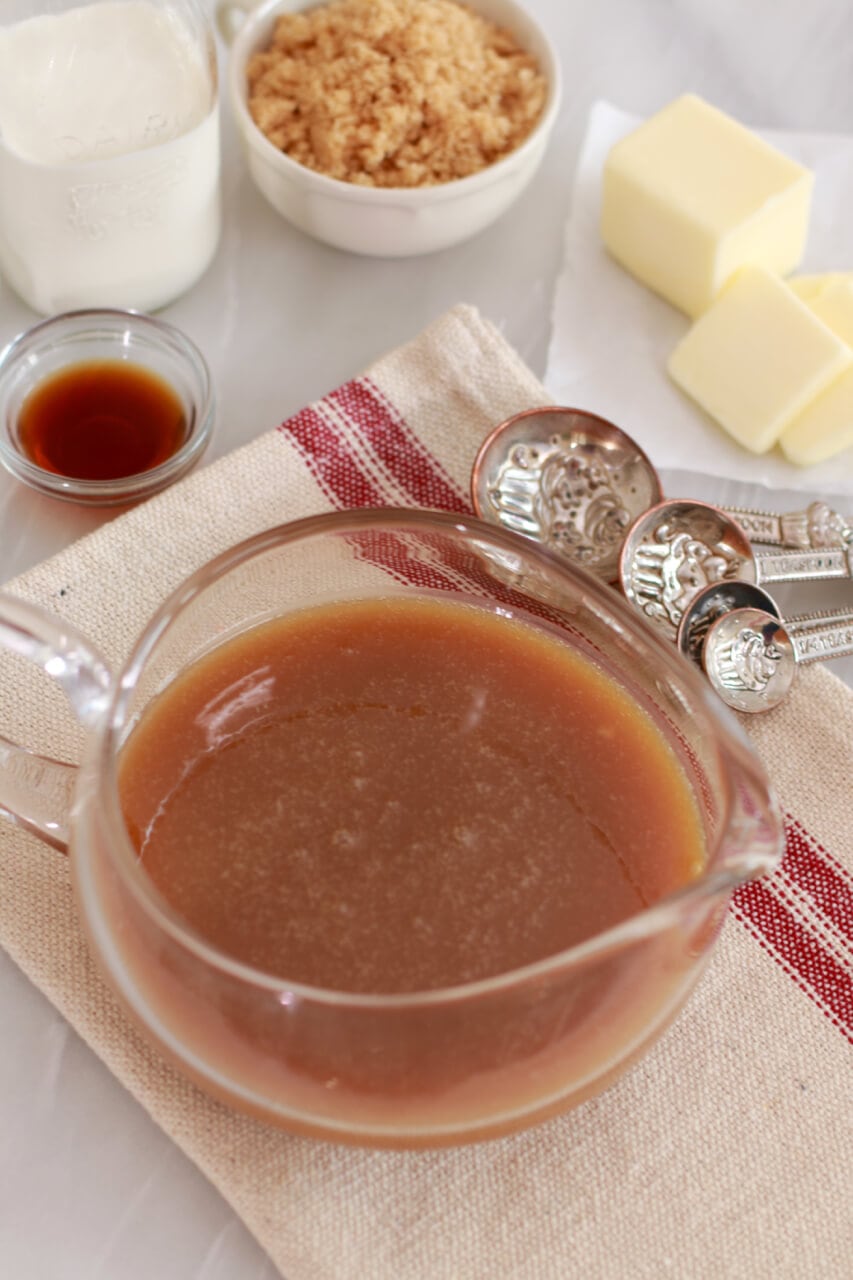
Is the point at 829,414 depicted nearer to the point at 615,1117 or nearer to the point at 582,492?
the point at 582,492

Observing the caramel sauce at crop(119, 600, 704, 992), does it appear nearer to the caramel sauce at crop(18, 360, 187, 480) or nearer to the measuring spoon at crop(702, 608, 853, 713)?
the measuring spoon at crop(702, 608, 853, 713)

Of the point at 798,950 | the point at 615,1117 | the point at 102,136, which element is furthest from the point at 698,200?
the point at 615,1117

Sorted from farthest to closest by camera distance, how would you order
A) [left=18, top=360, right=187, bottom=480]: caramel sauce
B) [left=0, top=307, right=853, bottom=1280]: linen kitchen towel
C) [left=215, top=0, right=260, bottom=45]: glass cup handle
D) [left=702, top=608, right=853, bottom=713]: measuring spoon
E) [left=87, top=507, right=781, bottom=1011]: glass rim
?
[left=215, top=0, right=260, bottom=45]: glass cup handle
[left=18, top=360, right=187, bottom=480]: caramel sauce
[left=702, top=608, right=853, bottom=713]: measuring spoon
[left=0, top=307, right=853, bottom=1280]: linen kitchen towel
[left=87, top=507, right=781, bottom=1011]: glass rim

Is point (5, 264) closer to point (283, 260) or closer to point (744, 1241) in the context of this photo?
point (283, 260)

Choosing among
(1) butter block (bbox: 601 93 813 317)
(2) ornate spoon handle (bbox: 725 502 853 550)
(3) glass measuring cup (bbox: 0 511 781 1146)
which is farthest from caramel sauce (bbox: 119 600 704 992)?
(1) butter block (bbox: 601 93 813 317)

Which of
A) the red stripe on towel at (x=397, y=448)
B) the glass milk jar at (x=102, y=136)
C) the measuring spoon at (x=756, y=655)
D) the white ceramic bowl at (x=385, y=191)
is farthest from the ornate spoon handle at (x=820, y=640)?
the glass milk jar at (x=102, y=136)

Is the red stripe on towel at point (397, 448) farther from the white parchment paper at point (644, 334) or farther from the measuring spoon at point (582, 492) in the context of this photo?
the white parchment paper at point (644, 334)
